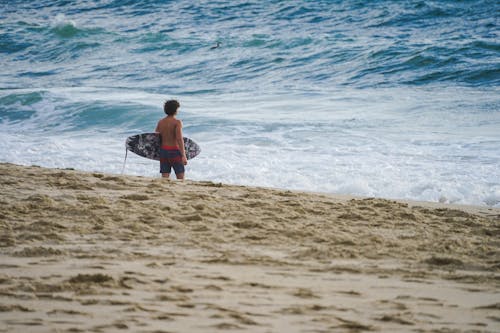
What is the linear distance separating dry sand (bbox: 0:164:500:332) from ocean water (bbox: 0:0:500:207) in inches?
85.7

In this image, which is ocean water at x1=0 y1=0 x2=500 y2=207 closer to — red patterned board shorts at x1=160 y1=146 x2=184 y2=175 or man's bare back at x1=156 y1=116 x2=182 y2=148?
red patterned board shorts at x1=160 y1=146 x2=184 y2=175

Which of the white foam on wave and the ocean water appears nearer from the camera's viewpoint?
the white foam on wave

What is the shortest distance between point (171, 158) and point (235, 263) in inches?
141

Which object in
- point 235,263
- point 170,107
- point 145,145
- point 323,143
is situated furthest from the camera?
point 323,143

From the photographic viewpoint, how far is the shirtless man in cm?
742

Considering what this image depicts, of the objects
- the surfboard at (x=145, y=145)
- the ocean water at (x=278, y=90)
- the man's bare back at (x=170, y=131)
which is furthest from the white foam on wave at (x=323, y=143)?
the man's bare back at (x=170, y=131)

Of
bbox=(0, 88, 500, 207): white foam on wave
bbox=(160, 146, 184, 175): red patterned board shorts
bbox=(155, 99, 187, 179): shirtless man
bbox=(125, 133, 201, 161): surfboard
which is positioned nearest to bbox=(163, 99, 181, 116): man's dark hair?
bbox=(155, 99, 187, 179): shirtless man

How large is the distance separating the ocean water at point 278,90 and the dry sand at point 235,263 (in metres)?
2.18

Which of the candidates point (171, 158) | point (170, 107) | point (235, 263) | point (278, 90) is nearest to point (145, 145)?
point (171, 158)

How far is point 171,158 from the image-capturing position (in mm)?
7516

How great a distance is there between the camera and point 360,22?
71.9 feet

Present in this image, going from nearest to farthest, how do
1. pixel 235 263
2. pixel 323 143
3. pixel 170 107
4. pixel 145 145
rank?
pixel 235 263 < pixel 170 107 < pixel 145 145 < pixel 323 143

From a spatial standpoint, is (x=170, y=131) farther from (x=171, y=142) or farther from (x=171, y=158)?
(x=171, y=158)

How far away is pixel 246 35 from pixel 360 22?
366cm
